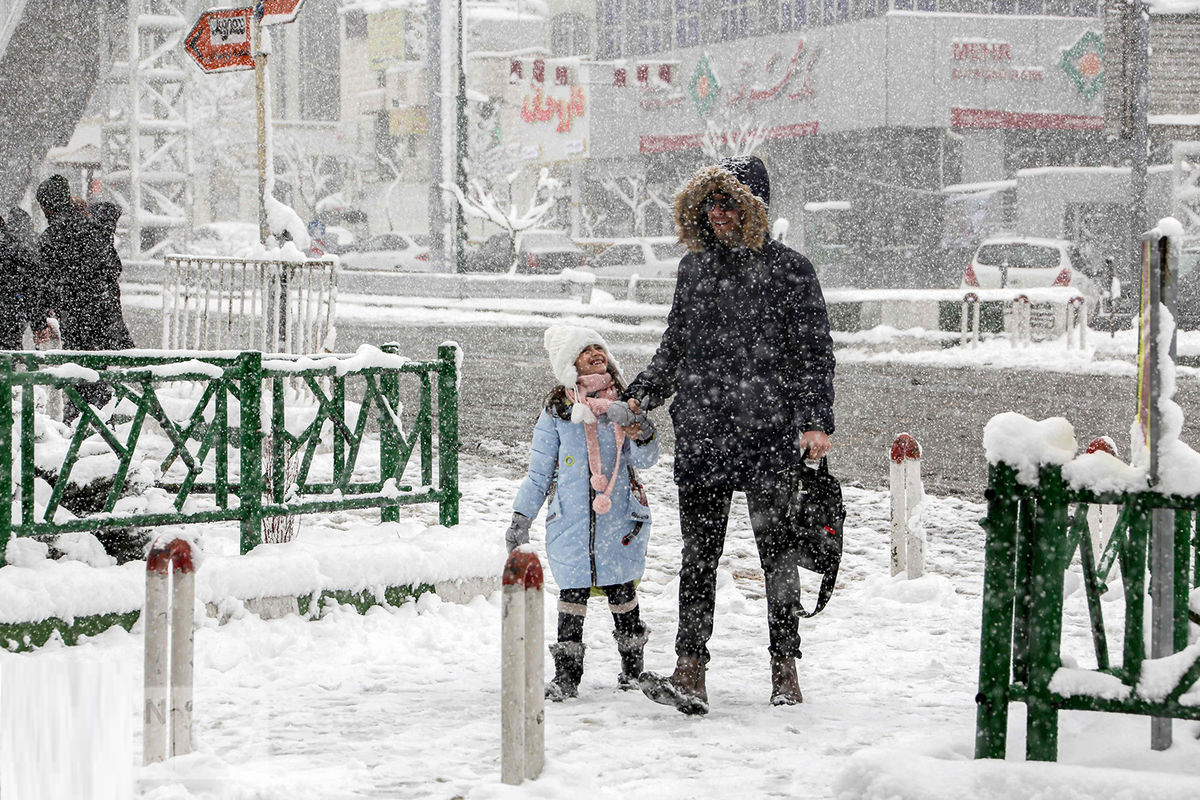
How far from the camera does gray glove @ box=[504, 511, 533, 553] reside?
546 centimetres

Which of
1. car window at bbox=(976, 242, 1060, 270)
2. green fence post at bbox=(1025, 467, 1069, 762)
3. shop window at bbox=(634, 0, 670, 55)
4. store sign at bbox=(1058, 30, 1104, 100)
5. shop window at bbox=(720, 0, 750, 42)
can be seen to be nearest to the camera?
green fence post at bbox=(1025, 467, 1069, 762)

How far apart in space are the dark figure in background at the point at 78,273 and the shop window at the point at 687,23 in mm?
32592

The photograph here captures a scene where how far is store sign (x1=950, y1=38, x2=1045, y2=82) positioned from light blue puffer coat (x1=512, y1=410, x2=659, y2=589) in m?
32.3

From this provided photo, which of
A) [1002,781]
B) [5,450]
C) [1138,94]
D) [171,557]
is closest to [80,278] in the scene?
[5,450]

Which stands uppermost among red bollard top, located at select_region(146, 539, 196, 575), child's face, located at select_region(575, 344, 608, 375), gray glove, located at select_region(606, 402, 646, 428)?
child's face, located at select_region(575, 344, 608, 375)

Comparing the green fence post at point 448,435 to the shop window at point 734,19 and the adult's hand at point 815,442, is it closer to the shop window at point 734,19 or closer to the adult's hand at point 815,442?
the adult's hand at point 815,442

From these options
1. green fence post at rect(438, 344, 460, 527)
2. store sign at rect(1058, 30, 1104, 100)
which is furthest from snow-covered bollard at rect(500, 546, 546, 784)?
store sign at rect(1058, 30, 1104, 100)

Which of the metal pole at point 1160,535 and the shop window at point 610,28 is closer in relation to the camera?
the metal pole at point 1160,535

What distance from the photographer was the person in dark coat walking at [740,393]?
17.2ft

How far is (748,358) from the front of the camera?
5.27 meters

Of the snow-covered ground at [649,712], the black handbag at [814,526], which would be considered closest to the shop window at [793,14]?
the snow-covered ground at [649,712]

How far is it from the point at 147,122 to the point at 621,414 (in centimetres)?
2323

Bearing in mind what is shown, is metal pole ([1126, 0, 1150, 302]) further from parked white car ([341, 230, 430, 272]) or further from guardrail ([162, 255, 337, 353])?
parked white car ([341, 230, 430, 272])

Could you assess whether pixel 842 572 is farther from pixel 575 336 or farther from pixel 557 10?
pixel 557 10
